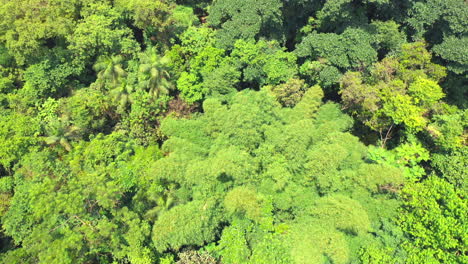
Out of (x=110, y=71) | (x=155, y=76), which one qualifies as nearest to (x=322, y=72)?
(x=155, y=76)

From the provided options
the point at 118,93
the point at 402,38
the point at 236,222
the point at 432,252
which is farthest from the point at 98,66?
the point at 432,252

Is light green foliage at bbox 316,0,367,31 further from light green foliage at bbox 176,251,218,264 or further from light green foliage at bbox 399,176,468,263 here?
light green foliage at bbox 176,251,218,264

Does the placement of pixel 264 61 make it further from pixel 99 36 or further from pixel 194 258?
pixel 194 258

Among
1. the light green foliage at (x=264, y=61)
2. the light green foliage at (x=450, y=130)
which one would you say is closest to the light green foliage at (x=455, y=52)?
the light green foliage at (x=450, y=130)

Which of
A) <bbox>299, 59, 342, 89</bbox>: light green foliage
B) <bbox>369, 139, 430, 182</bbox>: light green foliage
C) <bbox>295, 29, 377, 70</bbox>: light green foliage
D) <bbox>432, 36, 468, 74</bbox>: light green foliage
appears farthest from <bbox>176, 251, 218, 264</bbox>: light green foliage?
<bbox>432, 36, 468, 74</bbox>: light green foliage

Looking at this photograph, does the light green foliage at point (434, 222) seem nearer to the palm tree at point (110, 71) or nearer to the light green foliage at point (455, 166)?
the light green foliage at point (455, 166)

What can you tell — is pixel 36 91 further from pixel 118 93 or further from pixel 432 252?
pixel 432 252

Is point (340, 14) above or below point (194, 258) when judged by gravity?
above
